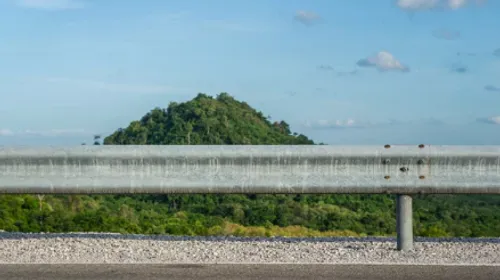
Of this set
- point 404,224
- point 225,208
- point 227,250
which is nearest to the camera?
point 227,250

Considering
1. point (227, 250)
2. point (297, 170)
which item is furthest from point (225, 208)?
point (227, 250)

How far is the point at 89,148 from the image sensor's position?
8406mm

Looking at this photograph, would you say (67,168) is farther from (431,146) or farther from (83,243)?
(431,146)

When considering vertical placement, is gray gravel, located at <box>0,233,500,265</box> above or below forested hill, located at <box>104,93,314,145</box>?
below

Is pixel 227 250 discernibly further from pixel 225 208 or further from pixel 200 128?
pixel 200 128

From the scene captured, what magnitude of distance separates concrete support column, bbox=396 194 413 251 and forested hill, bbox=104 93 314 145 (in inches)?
524

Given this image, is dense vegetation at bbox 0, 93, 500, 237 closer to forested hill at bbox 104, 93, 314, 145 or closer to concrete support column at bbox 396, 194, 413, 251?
forested hill at bbox 104, 93, 314, 145

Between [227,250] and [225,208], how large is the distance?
23.5 ft

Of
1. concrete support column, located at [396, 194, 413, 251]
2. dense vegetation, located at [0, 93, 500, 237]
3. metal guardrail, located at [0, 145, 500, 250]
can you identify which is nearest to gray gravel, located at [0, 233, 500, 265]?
concrete support column, located at [396, 194, 413, 251]

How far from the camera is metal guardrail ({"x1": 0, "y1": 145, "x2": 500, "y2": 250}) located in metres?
8.25

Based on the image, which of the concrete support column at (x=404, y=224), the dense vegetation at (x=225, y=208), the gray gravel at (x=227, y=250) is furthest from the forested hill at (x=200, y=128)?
the concrete support column at (x=404, y=224)

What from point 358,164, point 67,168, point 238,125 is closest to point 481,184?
point 358,164

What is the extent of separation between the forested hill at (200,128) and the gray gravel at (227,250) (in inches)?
500

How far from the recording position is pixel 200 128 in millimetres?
22531
